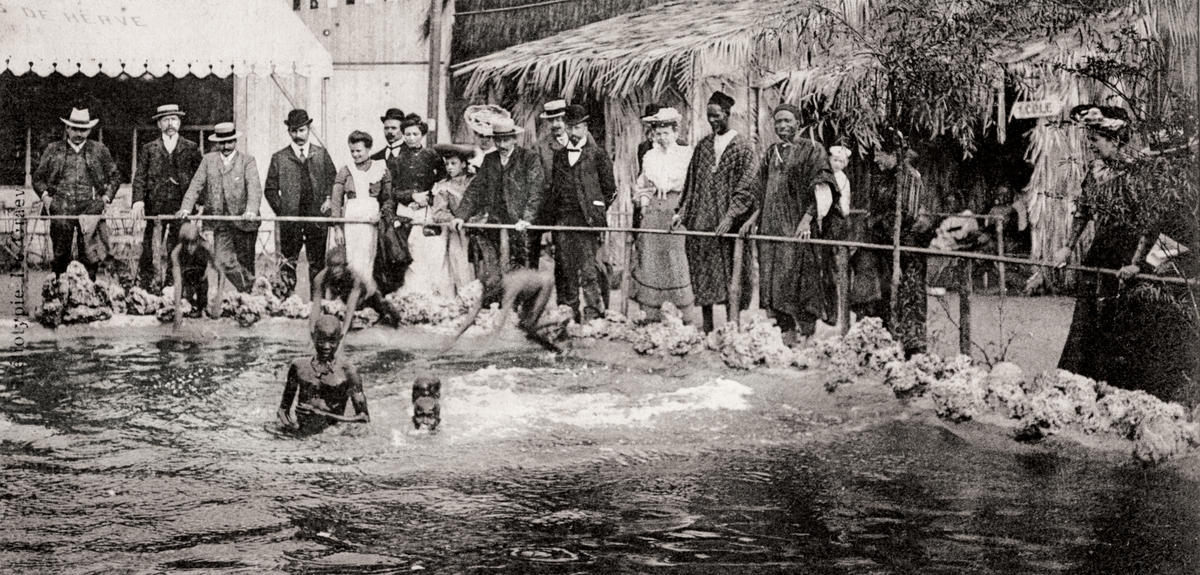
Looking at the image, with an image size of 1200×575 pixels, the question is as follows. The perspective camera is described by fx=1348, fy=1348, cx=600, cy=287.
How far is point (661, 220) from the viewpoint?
6.55m

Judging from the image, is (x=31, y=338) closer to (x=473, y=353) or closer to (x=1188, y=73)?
(x=473, y=353)

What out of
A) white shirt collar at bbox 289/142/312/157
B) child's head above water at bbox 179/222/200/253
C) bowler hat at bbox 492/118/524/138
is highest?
bowler hat at bbox 492/118/524/138

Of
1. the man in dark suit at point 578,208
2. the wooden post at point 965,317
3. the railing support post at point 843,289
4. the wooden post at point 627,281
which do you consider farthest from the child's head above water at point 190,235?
the wooden post at point 965,317

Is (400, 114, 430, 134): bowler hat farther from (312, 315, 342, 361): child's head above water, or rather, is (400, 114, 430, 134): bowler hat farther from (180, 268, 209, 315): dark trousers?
(312, 315, 342, 361): child's head above water

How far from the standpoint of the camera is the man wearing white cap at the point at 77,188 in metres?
5.48

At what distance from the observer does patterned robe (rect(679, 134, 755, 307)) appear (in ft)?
20.0

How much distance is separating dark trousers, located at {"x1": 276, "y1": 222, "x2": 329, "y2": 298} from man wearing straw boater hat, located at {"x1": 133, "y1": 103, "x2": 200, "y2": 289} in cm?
48

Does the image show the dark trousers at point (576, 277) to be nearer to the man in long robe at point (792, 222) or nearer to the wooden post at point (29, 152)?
the man in long robe at point (792, 222)

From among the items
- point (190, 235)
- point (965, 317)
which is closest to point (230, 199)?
point (190, 235)

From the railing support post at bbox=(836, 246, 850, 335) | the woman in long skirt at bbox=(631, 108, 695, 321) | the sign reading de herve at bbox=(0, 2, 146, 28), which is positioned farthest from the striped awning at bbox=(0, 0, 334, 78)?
the railing support post at bbox=(836, 246, 850, 335)

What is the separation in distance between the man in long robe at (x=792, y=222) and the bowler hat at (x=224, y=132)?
87.4 inches

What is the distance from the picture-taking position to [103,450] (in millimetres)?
4633

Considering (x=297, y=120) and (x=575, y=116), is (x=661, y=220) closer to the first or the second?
(x=575, y=116)

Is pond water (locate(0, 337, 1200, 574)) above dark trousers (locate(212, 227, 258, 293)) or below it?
below
